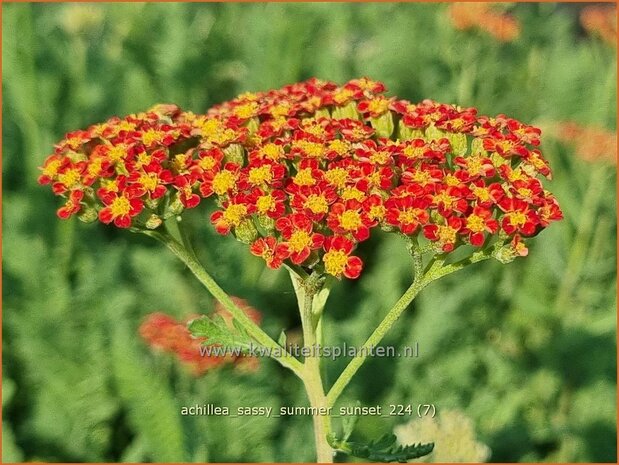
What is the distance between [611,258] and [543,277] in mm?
318

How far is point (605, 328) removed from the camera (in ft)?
8.87

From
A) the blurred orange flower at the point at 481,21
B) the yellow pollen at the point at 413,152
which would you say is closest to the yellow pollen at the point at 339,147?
the yellow pollen at the point at 413,152

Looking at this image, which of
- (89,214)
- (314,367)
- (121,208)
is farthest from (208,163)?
(314,367)

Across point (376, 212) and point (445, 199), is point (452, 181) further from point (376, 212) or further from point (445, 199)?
point (376, 212)

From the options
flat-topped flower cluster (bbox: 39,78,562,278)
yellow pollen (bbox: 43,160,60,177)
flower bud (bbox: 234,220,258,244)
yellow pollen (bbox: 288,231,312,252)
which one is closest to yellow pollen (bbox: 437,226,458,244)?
flat-topped flower cluster (bbox: 39,78,562,278)

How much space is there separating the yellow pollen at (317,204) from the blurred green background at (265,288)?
2.92 feet

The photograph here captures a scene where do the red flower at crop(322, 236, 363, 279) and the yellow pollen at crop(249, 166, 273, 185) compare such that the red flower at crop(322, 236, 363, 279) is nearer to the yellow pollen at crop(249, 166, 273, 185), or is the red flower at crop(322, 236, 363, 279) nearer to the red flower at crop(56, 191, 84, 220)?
the yellow pollen at crop(249, 166, 273, 185)

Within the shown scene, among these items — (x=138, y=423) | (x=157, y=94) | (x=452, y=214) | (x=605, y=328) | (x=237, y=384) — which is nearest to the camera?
(x=452, y=214)

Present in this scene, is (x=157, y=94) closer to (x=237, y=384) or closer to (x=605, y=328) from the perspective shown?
(x=237, y=384)

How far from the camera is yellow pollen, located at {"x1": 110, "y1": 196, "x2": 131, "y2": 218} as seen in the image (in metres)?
1.37

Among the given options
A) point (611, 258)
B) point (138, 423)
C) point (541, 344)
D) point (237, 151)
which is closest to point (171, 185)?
point (237, 151)

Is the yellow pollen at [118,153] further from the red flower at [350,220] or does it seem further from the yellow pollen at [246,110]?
the red flower at [350,220]

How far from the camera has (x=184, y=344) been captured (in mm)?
2230

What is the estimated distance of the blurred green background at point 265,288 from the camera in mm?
2346
